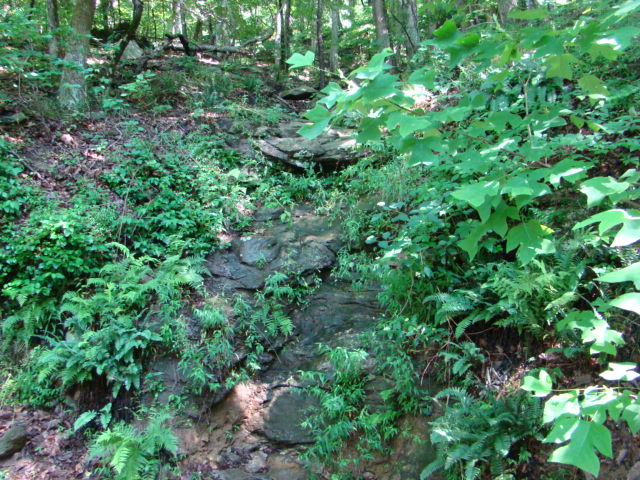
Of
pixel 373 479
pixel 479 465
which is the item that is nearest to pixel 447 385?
pixel 479 465

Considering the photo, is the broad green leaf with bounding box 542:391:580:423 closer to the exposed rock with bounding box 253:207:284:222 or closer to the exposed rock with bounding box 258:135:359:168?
the exposed rock with bounding box 253:207:284:222

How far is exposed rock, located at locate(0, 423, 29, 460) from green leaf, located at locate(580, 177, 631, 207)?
248 inches

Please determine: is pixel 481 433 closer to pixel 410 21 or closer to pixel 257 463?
pixel 257 463

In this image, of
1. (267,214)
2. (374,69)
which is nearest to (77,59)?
(267,214)

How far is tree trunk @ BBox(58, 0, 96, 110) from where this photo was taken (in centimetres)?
893

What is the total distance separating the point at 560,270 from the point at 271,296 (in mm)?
3748

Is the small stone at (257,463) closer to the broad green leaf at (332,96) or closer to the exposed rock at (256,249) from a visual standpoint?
the exposed rock at (256,249)

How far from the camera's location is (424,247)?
485 cm

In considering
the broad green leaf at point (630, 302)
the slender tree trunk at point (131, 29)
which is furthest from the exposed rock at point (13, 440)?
the slender tree trunk at point (131, 29)

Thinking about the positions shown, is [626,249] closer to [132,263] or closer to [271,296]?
[271,296]

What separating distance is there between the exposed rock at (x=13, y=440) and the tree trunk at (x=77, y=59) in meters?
6.55

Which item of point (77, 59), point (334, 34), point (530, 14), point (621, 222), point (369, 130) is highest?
point (334, 34)

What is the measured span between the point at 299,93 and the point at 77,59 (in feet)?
17.4

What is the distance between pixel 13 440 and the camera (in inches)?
197
